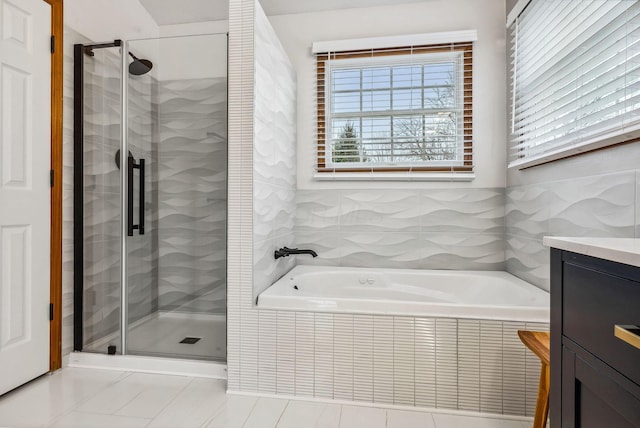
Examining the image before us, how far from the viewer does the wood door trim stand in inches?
88.3

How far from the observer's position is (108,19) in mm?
2650

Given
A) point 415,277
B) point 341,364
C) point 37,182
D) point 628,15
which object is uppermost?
point 628,15

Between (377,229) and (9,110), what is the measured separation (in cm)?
239

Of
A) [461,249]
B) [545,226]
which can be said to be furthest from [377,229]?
[545,226]

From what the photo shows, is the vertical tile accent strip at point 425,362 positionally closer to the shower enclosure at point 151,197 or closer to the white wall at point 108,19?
the shower enclosure at point 151,197

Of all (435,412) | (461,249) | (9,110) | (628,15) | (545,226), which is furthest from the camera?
(461,249)

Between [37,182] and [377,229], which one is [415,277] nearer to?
[377,229]

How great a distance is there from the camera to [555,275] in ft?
3.11

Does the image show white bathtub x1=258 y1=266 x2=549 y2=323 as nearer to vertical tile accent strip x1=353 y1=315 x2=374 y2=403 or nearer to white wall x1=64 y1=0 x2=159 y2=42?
vertical tile accent strip x1=353 y1=315 x2=374 y2=403

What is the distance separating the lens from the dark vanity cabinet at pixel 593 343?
26.2 inches

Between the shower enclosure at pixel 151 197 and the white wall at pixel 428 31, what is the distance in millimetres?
875

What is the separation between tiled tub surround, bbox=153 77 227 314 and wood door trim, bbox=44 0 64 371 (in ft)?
1.89

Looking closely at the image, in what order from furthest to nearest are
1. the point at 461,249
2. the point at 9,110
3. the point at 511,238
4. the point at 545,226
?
the point at 461,249 → the point at 511,238 → the point at 545,226 → the point at 9,110

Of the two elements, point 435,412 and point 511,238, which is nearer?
point 435,412
